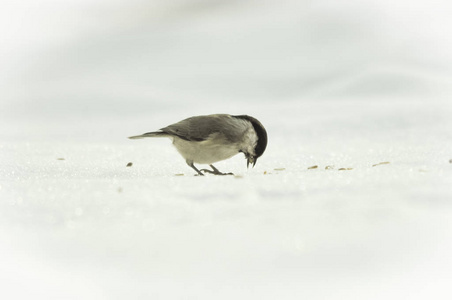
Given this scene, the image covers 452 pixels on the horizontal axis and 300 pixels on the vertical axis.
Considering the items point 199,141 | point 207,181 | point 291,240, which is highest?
point 199,141

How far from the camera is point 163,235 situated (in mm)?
2467

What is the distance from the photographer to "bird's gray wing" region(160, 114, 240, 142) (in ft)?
12.6

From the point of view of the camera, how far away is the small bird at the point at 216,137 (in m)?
3.84

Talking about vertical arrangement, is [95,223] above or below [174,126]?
below

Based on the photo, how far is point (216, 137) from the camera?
3.82 m

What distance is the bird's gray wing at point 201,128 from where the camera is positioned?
3.85 m

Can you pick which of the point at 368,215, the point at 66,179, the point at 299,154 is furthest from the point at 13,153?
the point at 368,215

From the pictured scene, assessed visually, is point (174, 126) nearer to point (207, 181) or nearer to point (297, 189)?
point (207, 181)

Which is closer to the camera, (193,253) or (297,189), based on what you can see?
(193,253)

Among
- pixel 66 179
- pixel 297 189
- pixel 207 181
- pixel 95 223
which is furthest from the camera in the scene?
pixel 66 179

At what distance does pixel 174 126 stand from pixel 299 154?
4.65ft

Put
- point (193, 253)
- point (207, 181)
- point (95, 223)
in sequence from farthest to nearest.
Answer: point (207, 181)
point (95, 223)
point (193, 253)

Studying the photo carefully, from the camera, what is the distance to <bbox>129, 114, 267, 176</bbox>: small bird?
12.6 feet

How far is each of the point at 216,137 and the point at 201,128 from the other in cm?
14
